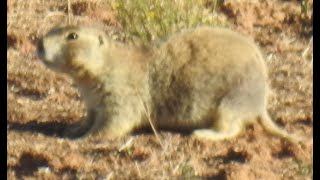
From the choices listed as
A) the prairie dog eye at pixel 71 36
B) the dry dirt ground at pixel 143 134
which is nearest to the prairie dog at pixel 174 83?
the prairie dog eye at pixel 71 36

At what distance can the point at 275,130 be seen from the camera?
27.8ft

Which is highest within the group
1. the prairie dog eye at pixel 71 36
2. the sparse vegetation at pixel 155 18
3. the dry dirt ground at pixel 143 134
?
the prairie dog eye at pixel 71 36

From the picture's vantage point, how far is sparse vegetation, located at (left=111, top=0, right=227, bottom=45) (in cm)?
977

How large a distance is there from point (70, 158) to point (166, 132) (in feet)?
2.97

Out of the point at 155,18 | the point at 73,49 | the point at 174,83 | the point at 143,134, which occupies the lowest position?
the point at 143,134

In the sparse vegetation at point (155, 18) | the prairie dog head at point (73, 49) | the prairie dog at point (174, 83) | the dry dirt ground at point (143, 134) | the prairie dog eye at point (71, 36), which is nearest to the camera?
the dry dirt ground at point (143, 134)

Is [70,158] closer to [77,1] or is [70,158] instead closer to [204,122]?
[204,122]

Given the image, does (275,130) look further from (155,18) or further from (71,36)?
(155,18)

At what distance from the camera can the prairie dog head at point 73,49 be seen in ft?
27.2

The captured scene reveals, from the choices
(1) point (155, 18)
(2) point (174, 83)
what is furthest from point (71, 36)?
(1) point (155, 18)

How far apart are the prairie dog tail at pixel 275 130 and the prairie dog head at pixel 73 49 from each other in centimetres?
127

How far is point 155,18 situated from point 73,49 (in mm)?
1556

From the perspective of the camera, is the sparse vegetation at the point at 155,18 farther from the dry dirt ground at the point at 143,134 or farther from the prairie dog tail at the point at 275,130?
the prairie dog tail at the point at 275,130

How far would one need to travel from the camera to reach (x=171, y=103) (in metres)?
8.62
